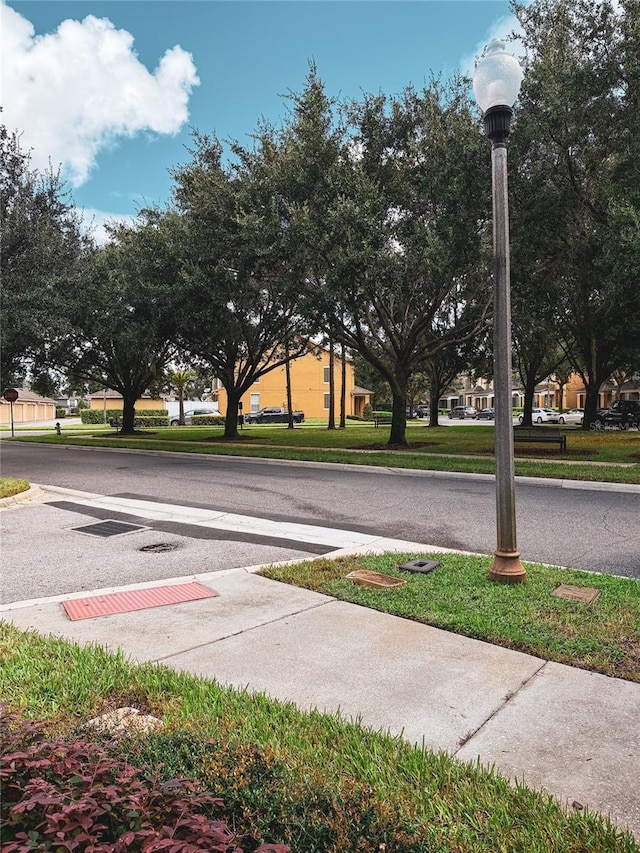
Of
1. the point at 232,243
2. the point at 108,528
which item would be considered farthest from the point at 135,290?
the point at 108,528

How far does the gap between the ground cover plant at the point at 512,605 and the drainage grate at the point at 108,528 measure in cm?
314

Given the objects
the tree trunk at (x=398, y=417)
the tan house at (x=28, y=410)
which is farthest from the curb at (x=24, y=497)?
the tan house at (x=28, y=410)

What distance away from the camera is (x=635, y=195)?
13742mm

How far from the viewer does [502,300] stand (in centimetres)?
533

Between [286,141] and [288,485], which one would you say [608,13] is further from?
[288,485]

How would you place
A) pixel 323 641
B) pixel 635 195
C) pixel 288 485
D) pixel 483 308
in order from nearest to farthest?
pixel 323 641 → pixel 288 485 → pixel 635 195 → pixel 483 308

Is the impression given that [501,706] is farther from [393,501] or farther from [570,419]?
[570,419]

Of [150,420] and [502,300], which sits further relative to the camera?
[150,420]

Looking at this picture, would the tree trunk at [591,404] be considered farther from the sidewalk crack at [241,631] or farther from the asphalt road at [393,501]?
the sidewalk crack at [241,631]

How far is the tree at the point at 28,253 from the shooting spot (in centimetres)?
1489

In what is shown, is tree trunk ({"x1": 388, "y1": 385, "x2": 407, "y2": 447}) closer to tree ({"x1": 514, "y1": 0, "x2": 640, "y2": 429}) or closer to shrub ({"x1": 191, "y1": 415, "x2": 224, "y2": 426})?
tree ({"x1": 514, "y1": 0, "x2": 640, "y2": 429})

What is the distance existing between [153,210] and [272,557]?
20882 millimetres

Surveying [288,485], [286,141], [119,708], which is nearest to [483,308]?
[286,141]

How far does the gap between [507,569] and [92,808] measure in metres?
4.31
